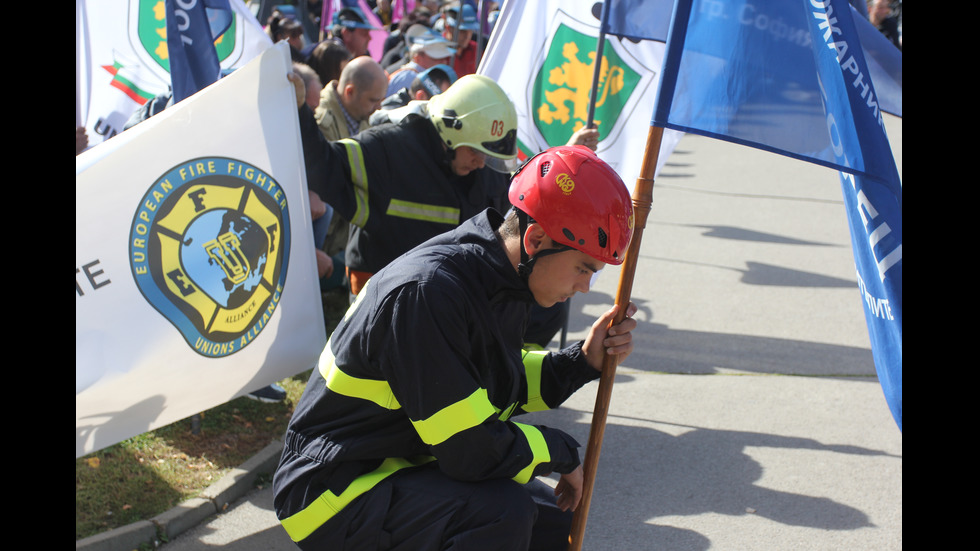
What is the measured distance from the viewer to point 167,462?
383 cm

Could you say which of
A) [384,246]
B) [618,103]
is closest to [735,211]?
[618,103]

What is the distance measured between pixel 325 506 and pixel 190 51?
9.47 ft

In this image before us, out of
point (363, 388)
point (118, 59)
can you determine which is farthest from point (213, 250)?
point (118, 59)

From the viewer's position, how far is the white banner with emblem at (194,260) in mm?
3170

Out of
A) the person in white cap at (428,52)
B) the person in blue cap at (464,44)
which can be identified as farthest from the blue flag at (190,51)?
the person in blue cap at (464,44)

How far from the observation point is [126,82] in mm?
5535

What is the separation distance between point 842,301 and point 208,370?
209 inches

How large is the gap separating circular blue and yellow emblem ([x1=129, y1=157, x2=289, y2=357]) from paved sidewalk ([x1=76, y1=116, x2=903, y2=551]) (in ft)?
2.35

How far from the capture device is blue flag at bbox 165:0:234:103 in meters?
4.39

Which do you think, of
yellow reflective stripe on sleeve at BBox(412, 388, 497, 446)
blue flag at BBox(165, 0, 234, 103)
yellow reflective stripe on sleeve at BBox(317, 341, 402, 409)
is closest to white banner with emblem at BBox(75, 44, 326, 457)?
blue flag at BBox(165, 0, 234, 103)

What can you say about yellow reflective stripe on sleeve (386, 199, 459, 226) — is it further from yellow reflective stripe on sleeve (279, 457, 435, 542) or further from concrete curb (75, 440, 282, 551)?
yellow reflective stripe on sleeve (279, 457, 435, 542)

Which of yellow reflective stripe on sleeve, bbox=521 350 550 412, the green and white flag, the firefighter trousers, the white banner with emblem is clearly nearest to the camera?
the firefighter trousers

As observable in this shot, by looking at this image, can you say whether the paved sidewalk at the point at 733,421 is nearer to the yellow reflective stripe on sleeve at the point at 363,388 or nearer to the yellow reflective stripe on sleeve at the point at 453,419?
the yellow reflective stripe on sleeve at the point at 363,388

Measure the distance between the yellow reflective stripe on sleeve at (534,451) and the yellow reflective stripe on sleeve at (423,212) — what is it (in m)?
1.93
